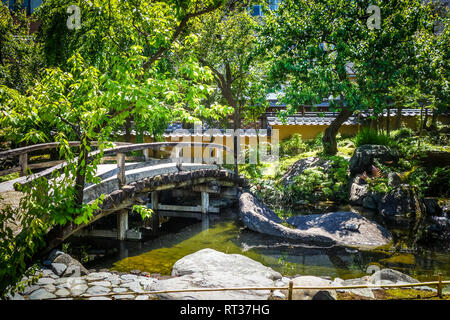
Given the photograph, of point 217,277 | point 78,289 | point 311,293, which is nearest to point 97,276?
point 78,289

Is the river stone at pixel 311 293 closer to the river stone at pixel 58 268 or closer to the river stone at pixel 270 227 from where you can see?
the river stone at pixel 58 268

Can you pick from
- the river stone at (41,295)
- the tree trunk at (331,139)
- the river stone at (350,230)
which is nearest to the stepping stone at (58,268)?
the river stone at (41,295)

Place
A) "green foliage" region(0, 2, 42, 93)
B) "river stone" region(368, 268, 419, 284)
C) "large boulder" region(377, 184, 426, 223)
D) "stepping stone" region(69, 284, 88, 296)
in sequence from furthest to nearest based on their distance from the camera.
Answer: "green foliage" region(0, 2, 42, 93) < "large boulder" region(377, 184, 426, 223) < "river stone" region(368, 268, 419, 284) < "stepping stone" region(69, 284, 88, 296)

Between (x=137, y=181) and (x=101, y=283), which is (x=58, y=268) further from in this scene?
(x=137, y=181)

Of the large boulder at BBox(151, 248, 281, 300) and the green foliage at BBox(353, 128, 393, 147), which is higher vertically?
the green foliage at BBox(353, 128, 393, 147)

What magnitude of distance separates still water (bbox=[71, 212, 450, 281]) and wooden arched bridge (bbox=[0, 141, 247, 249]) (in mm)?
1195

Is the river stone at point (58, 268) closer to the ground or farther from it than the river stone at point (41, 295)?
closer to the ground

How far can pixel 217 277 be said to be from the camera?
22.4 ft

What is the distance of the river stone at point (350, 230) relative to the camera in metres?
10.5

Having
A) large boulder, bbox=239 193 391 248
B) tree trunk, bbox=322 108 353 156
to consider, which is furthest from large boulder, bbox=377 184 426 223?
tree trunk, bbox=322 108 353 156

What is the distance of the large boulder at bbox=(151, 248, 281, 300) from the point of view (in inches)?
221

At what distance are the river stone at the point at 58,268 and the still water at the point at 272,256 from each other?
187 centimetres

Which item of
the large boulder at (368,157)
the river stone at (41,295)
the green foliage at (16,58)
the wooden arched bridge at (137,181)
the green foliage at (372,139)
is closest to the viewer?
the river stone at (41,295)

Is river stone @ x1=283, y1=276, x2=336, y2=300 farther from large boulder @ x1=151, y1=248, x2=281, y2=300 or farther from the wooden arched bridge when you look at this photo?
the wooden arched bridge
